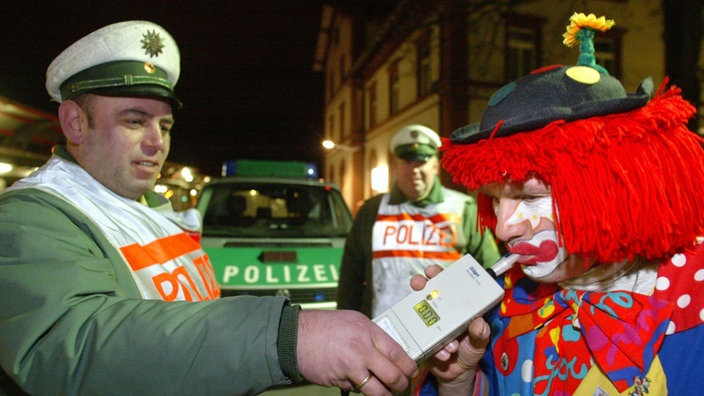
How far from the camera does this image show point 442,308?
3.71ft

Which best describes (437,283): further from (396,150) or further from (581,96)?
(396,150)

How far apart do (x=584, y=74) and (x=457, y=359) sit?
88 cm

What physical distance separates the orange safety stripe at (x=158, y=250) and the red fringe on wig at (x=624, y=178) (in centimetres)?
120

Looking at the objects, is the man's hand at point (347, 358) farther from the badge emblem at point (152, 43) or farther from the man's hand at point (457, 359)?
the badge emblem at point (152, 43)

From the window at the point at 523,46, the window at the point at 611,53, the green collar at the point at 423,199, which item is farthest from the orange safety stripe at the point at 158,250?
the window at the point at 611,53

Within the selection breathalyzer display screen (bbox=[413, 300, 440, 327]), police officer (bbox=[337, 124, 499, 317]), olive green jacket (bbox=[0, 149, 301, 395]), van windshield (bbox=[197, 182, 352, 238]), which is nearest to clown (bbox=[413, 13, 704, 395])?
breathalyzer display screen (bbox=[413, 300, 440, 327])

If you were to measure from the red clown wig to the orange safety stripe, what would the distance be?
1.15 m

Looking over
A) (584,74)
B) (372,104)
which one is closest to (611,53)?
(372,104)

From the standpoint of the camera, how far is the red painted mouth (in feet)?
3.78

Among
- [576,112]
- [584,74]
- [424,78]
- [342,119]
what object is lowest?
[576,112]

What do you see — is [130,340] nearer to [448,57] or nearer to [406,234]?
[406,234]

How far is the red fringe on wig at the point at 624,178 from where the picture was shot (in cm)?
102

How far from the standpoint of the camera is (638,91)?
1115 mm

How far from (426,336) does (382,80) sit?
61.5 ft
